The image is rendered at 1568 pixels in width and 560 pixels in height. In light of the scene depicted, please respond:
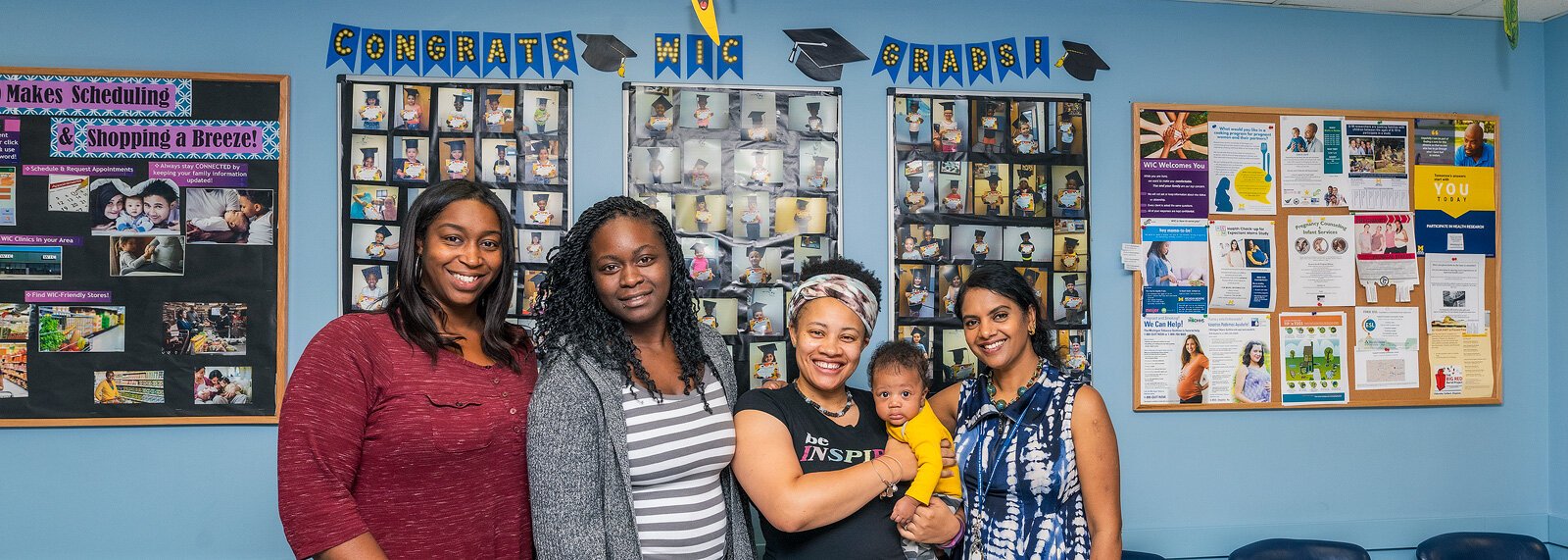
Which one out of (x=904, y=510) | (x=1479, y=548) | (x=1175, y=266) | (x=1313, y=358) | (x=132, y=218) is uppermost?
(x=132, y=218)

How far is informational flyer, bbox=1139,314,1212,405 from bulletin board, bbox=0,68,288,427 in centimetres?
296

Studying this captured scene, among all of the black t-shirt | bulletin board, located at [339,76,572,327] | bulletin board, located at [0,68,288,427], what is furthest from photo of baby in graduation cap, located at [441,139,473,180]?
the black t-shirt

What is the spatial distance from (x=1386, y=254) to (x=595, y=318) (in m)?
2.97

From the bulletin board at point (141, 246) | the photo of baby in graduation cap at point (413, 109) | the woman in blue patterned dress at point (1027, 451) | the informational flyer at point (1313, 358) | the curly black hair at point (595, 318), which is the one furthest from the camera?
the informational flyer at point (1313, 358)

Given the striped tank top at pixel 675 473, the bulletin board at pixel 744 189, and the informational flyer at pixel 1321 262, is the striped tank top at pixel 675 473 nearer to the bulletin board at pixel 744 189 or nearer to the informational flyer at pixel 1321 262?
the bulletin board at pixel 744 189

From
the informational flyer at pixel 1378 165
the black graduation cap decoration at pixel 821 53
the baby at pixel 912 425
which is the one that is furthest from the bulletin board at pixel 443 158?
the informational flyer at pixel 1378 165

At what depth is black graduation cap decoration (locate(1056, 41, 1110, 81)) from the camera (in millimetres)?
2896

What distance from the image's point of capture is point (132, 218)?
256cm

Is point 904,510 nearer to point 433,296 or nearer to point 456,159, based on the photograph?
point 433,296

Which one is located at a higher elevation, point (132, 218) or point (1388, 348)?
point (132, 218)

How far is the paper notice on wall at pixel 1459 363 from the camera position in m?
3.05

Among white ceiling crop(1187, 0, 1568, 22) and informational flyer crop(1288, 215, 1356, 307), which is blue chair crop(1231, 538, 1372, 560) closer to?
informational flyer crop(1288, 215, 1356, 307)

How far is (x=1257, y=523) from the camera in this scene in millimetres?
2977

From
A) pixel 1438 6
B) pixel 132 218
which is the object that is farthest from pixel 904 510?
pixel 1438 6
